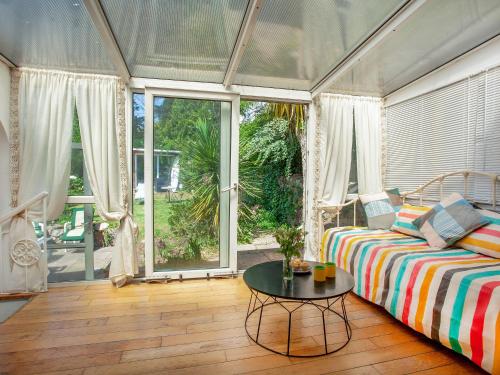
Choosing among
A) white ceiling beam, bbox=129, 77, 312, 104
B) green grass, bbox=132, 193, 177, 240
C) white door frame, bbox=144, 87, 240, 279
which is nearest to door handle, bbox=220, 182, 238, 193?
white door frame, bbox=144, 87, 240, 279

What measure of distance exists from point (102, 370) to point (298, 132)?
4492mm

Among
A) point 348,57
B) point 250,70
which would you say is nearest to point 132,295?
point 250,70

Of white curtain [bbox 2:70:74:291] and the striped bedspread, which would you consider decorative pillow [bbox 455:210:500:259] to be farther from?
white curtain [bbox 2:70:74:291]

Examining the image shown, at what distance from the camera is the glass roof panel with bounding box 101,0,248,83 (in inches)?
72.9

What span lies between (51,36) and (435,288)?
3255 millimetres

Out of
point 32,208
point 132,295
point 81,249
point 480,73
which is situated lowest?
point 132,295

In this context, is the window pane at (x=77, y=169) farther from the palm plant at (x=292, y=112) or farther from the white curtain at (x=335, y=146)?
the palm plant at (x=292, y=112)

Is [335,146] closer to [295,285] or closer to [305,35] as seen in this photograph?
[305,35]

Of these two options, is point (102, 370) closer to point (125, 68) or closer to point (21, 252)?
point (21, 252)

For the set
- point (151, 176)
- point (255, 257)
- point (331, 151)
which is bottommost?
point (255, 257)

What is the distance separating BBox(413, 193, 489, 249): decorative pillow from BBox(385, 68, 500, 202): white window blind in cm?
28

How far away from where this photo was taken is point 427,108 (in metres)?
3.00

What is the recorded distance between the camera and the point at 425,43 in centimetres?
237

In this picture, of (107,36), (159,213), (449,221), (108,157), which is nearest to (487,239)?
(449,221)
